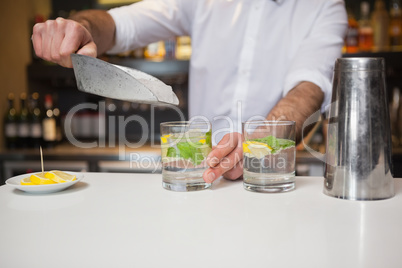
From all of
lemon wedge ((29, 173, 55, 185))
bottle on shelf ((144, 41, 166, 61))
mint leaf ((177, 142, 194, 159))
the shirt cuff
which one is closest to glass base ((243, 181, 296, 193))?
mint leaf ((177, 142, 194, 159))

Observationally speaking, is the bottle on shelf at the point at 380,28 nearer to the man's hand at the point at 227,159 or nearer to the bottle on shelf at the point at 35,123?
the man's hand at the point at 227,159

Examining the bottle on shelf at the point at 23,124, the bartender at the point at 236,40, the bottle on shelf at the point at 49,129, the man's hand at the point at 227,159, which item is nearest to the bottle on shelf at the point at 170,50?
the bottle on shelf at the point at 49,129

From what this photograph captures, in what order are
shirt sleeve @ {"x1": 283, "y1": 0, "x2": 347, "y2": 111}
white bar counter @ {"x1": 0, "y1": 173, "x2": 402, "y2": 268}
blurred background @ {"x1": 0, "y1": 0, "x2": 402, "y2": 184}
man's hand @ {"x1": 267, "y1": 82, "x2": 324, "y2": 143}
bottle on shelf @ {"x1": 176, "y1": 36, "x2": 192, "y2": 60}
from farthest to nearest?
bottle on shelf @ {"x1": 176, "y1": 36, "x2": 192, "y2": 60} < blurred background @ {"x1": 0, "y1": 0, "x2": 402, "y2": 184} < shirt sleeve @ {"x1": 283, "y1": 0, "x2": 347, "y2": 111} < man's hand @ {"x1": 267, "y1": 82, "x2": 324, "y2": 143} < white bar counter @ {"x1": 0, "y1": 173, "x2": 402, "y2": 268}

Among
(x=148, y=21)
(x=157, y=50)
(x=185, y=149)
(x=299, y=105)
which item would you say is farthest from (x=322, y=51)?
(x=157, y=50)

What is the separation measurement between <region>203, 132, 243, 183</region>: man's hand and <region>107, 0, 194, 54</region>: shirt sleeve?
2.86 feet

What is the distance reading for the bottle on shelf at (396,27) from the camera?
2779mm

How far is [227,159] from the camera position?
918 mm

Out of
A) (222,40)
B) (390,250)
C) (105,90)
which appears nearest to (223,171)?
(105,90)

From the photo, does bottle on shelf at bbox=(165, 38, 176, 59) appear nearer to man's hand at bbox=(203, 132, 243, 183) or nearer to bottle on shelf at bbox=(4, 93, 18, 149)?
bottle on shelf at bbox=(4, 93, 18, 149)

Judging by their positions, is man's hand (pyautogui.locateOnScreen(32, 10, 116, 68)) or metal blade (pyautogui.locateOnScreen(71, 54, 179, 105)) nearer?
metal blade (pyautogui.locateOnScreen(71, 54, 179, 105))

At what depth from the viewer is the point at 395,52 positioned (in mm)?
2643

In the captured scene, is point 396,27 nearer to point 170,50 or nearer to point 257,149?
point 170,50

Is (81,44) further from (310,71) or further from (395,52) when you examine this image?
(395,52)

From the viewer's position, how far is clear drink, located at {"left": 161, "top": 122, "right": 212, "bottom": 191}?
0.87 metres
